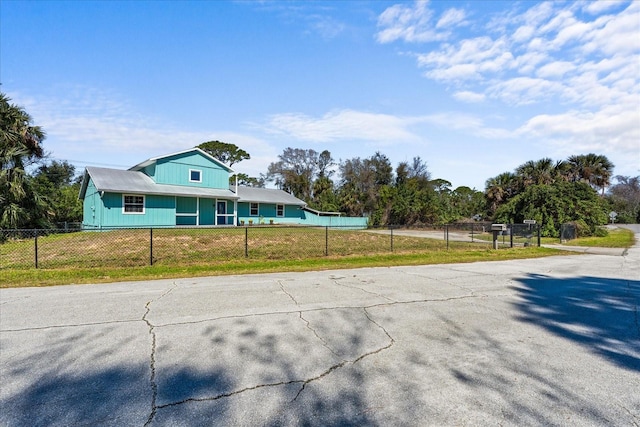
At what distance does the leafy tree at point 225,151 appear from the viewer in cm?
5175

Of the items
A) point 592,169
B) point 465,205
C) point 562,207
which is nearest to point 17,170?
point 562,207

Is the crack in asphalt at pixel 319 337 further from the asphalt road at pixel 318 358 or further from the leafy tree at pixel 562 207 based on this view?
the leafy tree at pixel 562 207

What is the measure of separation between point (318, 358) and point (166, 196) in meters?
22.2

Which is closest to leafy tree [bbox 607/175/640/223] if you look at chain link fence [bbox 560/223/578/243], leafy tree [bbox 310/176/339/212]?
chain link fence [bbox 560/223/578/243]

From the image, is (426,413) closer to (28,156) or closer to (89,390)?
(89,390)

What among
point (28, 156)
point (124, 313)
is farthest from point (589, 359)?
point (28, 156)

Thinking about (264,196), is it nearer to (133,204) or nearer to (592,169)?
(133,204)

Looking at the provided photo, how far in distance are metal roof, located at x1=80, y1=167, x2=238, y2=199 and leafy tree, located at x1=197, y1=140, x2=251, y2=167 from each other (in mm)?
27290

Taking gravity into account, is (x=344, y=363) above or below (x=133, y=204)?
below

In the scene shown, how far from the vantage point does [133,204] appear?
2173 centimetres

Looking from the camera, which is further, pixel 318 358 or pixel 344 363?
pixel 318 358

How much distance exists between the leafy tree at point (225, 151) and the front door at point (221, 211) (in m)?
27.0

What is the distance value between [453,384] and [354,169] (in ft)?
153

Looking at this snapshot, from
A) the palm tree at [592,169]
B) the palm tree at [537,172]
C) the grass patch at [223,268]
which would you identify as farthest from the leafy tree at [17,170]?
the palm tree at [592,169]
